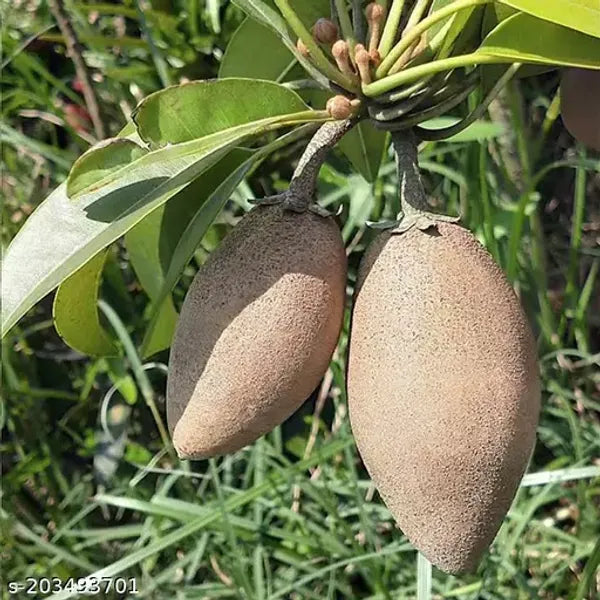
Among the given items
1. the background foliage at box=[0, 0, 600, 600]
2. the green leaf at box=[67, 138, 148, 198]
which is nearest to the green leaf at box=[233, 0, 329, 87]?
the green leaf at box=[67, 138, 148, 198]

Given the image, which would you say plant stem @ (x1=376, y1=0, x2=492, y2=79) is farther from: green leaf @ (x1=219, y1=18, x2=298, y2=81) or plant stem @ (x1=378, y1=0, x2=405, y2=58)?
green leaf @ (x1=219, y1=18, x2=298, y2=81)

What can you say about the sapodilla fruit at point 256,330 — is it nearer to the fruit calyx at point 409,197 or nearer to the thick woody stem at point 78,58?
the fruit calyx at point 409,197

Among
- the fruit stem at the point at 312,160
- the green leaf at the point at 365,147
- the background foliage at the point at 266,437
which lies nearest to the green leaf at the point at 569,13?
the fruit stem at the point at 312,160

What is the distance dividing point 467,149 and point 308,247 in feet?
2.23

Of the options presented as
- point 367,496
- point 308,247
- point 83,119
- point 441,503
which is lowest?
point 367,496

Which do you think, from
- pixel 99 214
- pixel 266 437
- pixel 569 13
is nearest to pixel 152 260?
pixel 99 214

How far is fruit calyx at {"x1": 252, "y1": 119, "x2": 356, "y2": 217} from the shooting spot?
24.7 inches

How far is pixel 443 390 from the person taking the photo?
1.82ft

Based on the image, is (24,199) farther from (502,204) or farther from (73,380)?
(502,204)

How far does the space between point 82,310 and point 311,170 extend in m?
0.20

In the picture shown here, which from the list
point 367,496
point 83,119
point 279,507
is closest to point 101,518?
point 279,507

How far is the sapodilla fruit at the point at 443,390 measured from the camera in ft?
1.83

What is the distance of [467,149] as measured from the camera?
4.09ft

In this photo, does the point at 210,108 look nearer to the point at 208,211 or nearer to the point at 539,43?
the point at 208,211
